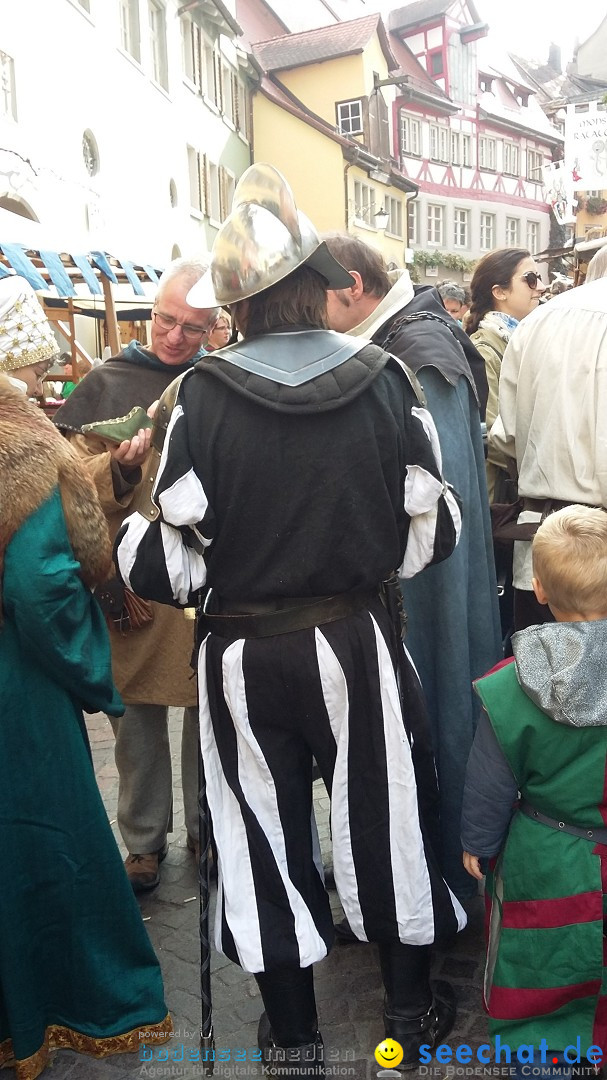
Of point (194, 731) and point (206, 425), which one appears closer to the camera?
point (206, 425)

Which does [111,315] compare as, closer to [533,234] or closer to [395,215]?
[395,215]

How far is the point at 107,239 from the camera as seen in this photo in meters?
13.5

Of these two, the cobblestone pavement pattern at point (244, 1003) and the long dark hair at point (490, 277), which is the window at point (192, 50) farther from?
the cobblestone pavement pattern at point (244, 1003)

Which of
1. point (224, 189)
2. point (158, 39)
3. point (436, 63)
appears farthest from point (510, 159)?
point (158, 39)

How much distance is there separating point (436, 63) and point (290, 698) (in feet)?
128

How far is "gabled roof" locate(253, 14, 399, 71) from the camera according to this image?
27.6 m

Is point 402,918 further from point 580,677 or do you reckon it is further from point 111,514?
point 111,514

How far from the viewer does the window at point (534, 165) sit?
38875mm

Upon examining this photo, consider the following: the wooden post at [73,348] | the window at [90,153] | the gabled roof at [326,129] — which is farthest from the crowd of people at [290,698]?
the gabled roof at [326,129]

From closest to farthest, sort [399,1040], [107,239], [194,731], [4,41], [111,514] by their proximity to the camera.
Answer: [399,1040] → [111,514] → [194,731] → [4,41] → [107,239]

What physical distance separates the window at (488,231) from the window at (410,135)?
4253 mm

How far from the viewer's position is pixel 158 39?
16.5m

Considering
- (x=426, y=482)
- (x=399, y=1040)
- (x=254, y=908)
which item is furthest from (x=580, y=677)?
(x=399, y=1040)

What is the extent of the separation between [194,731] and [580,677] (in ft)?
5.77
